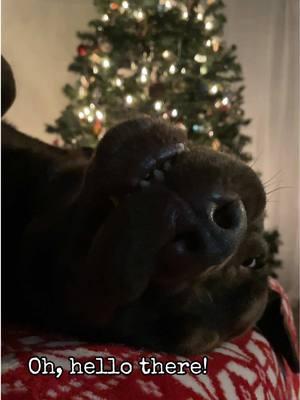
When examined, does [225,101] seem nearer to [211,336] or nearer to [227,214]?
[211,336]

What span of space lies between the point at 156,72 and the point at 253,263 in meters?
1.61

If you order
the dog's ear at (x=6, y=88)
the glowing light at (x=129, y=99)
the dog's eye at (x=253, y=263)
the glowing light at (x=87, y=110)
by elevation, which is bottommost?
the dog's eye at (x=253, y=263)

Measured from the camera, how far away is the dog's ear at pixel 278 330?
111cm

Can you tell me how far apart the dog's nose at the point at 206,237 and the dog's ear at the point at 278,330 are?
47 cm

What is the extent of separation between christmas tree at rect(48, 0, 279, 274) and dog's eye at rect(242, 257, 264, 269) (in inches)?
54.2

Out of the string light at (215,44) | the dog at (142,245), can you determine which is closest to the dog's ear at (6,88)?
the dog at (142,245)

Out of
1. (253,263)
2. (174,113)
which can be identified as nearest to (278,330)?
(253,263)

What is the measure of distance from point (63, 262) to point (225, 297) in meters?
0.26

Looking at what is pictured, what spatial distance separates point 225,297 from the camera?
859mm

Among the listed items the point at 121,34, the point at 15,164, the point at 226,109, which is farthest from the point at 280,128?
the point at 15,164

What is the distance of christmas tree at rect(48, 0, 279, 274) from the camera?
2307 millimetres

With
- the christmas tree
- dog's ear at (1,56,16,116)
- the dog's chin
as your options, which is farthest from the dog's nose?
the christmas tree

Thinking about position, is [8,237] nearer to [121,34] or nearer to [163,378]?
[163,378]

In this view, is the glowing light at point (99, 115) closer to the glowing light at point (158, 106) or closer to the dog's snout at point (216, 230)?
the glowing light at point (158, 106)
